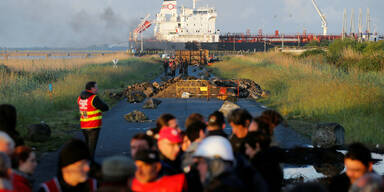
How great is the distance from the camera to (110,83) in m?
36.6

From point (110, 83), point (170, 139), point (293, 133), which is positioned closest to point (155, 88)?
point (110, 83)

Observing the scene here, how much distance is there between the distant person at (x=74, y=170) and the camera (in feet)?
16.4

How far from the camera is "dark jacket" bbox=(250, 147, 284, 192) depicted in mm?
5891

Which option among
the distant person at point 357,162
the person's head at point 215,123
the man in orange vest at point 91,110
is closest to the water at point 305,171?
the person's head at point 215,123

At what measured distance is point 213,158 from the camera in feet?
15.7

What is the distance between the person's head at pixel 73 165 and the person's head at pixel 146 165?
605 millimetres

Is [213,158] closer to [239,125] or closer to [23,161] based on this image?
[239,125]

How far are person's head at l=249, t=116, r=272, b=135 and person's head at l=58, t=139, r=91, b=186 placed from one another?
2.26 m

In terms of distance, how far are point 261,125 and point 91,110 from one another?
4.35 meters

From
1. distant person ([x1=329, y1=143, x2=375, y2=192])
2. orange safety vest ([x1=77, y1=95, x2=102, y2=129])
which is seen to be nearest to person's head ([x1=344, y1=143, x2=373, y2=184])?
distant person ([x1=329, y1=143, x2=375, y2=192])

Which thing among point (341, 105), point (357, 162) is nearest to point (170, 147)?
point (357, 162)

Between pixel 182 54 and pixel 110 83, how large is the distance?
3146 centimetres

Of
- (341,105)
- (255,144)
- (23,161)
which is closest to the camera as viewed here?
(23,161)

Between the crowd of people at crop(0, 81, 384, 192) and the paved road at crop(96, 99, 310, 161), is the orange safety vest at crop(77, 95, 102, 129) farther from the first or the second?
the crowd of people at crop(0, 81, 384, 192)
